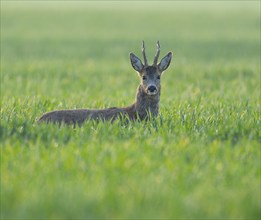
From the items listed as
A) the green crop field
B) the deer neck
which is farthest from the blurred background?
the deer neck

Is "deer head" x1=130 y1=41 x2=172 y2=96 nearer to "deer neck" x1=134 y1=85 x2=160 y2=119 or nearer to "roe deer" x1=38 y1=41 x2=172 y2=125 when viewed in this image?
"roe deer" x1=38 y1=41 x2=172 y2=125

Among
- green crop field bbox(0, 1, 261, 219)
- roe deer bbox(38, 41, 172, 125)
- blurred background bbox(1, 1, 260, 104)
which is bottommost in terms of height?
green crop field bbox(0, 1, 261, 219)

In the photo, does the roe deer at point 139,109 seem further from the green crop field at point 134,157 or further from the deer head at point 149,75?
the green crop field at point 134,157

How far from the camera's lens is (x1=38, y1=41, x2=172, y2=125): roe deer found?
11.9m

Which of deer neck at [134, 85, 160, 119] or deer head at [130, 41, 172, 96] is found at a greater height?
deer head at [130, 41, 172, 96]

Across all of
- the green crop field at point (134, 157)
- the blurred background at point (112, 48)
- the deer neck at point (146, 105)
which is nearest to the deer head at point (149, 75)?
the deer neck at point (146, 105)

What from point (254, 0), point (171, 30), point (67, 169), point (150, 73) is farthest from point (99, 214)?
point (254, 0)

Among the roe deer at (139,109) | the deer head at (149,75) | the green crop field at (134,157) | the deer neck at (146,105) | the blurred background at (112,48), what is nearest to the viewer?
the green crop field at (134,157)

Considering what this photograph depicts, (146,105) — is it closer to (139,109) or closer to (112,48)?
(139,109)

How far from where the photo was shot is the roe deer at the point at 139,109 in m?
11.9

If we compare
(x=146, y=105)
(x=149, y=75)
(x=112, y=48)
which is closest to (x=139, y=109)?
(x=146, y=105)

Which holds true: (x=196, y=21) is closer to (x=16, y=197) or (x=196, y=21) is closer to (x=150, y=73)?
(x=150, y=73)

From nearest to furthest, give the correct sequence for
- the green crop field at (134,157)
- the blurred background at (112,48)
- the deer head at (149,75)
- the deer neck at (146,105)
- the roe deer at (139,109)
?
the green crop field at (134,157) < the roe deer at (139,109) < the deer head at (149,75) < the deer neck at (146,105) < the blurred background at (112,48)

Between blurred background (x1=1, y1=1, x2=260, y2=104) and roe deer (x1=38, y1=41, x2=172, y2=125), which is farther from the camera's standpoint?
blurred background (x1=1, y1=1, x2=260, y2=104)
